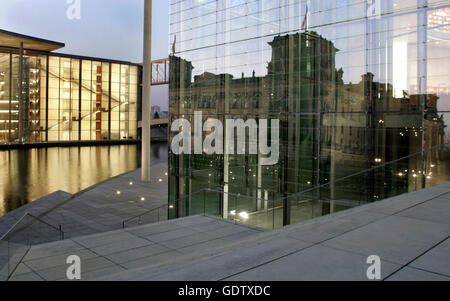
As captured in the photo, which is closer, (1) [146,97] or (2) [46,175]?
(2) [46,175]

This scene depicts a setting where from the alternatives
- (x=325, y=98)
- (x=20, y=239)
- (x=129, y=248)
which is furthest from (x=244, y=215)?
(x=20, y=239)

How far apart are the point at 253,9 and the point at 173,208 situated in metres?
9.87

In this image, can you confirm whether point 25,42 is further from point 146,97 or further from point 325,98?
point 325,98

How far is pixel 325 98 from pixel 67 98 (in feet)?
199

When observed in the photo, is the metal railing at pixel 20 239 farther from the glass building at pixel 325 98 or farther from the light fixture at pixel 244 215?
the light fixture at pixel 244 215

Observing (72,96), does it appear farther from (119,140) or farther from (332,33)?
(332,33)

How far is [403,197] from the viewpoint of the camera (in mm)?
8031

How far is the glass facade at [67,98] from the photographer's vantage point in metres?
62.7

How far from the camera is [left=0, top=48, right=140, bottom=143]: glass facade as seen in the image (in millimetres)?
62688

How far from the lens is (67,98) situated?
223 ft

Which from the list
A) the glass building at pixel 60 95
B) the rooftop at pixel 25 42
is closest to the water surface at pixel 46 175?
the rooftop at pixel 25 42

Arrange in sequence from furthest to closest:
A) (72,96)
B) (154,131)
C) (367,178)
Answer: (154,131) → (72,96) → (367,178)

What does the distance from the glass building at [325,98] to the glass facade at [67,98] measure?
52029 mm
